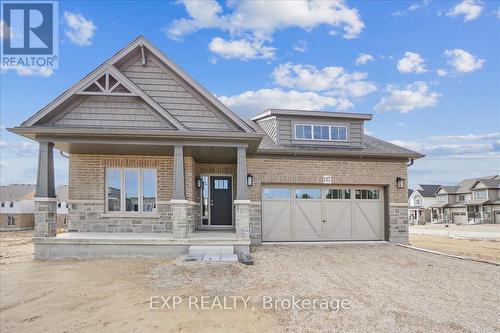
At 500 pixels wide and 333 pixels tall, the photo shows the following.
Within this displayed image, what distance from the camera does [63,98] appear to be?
10234 millimetres

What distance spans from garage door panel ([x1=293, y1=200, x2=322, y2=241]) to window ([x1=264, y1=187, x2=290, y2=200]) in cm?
50

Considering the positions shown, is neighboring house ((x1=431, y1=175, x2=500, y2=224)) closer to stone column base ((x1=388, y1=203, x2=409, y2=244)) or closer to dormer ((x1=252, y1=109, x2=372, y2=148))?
stone column base ((x1=388, y1=203, x2=409, y2=244))

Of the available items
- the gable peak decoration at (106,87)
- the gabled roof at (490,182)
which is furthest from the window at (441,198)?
the gable peak decoration at (106,87)

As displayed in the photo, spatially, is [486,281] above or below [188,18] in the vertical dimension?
below

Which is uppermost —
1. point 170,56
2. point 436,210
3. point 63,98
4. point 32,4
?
point 32,4

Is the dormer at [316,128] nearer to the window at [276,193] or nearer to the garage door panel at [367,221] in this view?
the window at [276,193]

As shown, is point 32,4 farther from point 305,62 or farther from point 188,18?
point 305,62

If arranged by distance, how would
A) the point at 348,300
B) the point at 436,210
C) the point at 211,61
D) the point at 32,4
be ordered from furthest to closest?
the point at 436,210 < the point at 211,61 < the point at 32,4 < the point at 348,300

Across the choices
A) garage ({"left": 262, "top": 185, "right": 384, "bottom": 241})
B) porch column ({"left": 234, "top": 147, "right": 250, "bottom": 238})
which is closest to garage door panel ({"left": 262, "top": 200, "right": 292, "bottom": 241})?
garage ({"left": 262, "top": 185, "right": 384, "bottom": 241})

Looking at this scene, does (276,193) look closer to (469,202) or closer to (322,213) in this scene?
(322,213)

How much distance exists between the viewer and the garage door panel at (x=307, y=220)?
1323cm

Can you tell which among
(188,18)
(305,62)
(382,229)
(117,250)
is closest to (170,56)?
(188,18)

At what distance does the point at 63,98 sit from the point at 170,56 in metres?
3.37

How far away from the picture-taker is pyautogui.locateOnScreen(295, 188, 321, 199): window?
1330 cm
